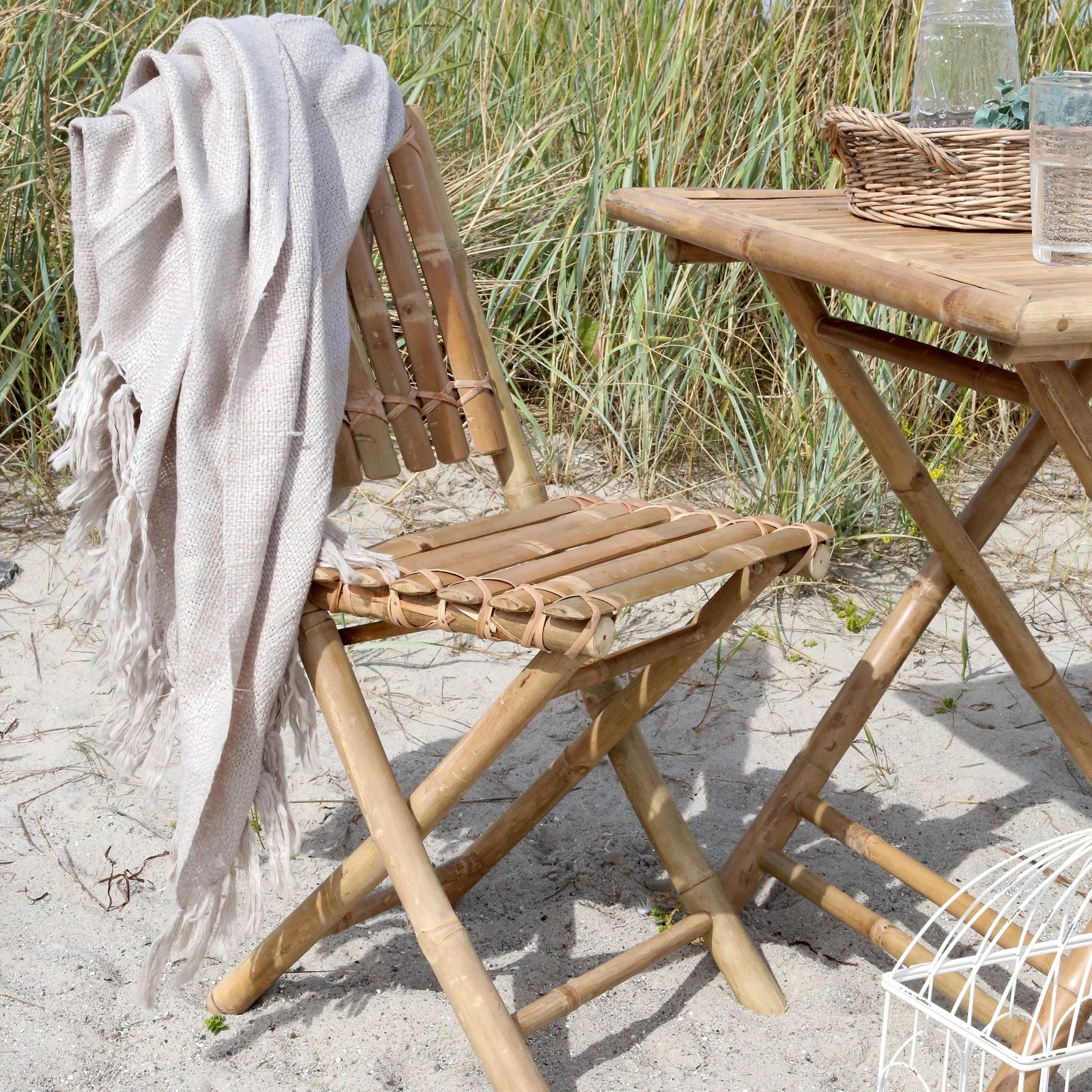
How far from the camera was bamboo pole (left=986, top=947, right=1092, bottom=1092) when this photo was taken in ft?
4.83

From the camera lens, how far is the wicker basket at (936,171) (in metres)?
1.59

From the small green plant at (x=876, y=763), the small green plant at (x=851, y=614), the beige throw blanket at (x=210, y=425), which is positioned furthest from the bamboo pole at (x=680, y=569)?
the small green plant at (x=851, y=614)

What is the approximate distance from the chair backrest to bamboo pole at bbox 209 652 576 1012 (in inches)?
17.2

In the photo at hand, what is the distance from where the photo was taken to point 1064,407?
1.41 metres

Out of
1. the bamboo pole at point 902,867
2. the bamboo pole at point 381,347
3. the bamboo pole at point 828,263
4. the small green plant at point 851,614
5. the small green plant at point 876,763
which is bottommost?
the small green plant at point 876,763

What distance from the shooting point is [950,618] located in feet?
10.1

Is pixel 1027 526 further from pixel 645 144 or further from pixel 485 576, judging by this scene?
pixel 485 576

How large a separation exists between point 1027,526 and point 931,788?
3.95 feet

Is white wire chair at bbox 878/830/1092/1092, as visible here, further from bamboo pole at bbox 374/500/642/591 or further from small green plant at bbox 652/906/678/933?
bamboo pole at bbox 374/500/642/591

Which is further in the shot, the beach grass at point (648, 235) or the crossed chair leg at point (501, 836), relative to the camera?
the beach grass at point (648, 235)

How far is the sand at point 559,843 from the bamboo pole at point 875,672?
0.14 m

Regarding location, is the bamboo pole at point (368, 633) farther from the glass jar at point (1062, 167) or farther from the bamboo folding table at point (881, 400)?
the glass jar at point (1062, 167)

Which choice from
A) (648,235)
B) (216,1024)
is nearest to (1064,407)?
(216,1024)

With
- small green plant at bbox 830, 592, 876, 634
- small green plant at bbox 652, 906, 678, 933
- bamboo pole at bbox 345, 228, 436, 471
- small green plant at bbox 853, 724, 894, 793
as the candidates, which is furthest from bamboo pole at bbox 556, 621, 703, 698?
small green plant at bbox 830, 592, 876, 634
